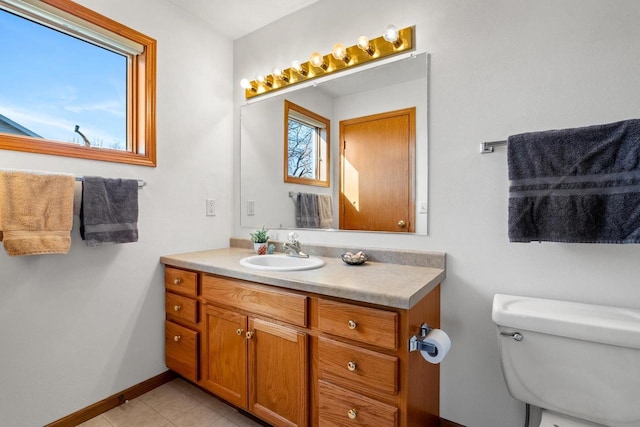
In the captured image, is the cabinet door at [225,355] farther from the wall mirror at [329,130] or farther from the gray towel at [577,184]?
the gray towel at [577,184]

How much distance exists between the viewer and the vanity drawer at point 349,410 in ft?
3.61

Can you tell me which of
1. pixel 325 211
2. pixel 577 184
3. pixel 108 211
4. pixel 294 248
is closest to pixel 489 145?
pixel 577 184

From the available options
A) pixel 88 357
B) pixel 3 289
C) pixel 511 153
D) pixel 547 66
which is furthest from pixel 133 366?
pixel 547 66

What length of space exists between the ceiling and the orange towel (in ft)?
4.54

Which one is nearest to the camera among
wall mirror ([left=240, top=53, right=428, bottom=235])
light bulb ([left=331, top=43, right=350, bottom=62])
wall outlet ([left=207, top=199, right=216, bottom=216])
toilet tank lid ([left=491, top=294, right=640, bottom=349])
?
toilet tank lid ([left=491, top=294, right=640, bottom=349])

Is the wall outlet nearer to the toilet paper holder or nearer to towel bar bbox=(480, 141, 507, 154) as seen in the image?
the toilet paper holder

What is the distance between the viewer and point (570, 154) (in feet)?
3.76

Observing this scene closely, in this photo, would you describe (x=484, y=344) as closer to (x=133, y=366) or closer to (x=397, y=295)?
(x=397, y=295)

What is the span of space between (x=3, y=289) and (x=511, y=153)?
90.5 inches

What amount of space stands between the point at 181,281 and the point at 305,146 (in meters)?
1.14

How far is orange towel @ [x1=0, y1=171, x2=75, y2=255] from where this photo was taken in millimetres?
1300

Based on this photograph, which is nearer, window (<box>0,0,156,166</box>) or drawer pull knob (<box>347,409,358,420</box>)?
drawer pull knob (<box>347,409,358,420</box>)

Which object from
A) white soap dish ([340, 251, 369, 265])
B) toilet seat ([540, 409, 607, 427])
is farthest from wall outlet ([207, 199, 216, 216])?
toilet seat ([540, 409, 607, 427])

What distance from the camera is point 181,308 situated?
1.86m
